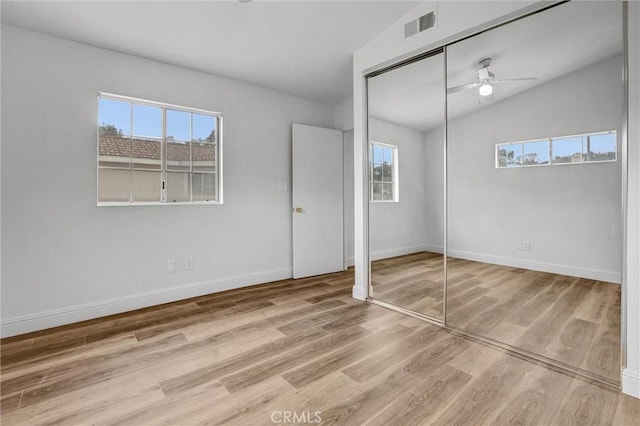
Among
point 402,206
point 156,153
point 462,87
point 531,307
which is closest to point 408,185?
point 402,206

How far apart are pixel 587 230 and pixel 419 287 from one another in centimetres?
150

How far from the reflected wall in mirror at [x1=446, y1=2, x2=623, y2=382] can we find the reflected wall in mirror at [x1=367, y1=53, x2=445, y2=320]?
6.0 inches

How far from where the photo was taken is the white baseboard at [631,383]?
67.4 inches

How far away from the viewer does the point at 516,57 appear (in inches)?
88.7

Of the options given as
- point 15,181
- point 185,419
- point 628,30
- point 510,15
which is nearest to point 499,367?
point 185,419

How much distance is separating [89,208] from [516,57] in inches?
153

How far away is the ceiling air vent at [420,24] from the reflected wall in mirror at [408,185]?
263 mm

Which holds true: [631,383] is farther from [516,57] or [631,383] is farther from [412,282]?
[516,57]

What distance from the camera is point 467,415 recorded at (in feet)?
5.20

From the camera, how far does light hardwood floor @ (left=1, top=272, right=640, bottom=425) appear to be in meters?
1.61

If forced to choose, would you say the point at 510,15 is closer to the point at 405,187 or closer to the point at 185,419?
the point at 405,187

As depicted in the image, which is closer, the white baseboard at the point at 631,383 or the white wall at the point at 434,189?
the white baseboard at the point at 631,383

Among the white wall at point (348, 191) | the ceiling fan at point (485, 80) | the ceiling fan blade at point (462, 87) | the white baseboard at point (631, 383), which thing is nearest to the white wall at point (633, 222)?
the white baseboard at point (631, 383)

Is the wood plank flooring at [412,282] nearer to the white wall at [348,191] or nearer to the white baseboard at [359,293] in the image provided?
the white baseboard at [359,293]
